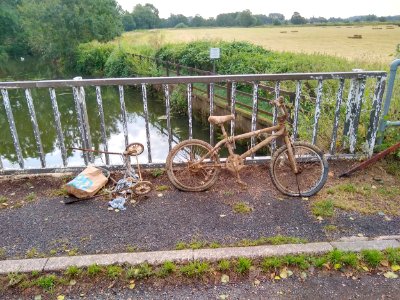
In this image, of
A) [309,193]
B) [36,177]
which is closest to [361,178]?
[309,193]

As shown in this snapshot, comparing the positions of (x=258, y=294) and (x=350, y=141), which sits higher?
(x=350, y=141)

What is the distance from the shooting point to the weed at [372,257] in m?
2.93

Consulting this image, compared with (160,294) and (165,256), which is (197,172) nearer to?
(165,256)

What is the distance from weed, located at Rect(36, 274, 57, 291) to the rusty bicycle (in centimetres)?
181

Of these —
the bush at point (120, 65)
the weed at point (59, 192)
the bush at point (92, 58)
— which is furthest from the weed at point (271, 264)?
the bush at point (92, 58)

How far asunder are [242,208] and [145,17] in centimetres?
8669

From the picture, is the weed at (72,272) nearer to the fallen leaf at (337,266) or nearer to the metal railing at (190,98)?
the metal railing at (190,98)

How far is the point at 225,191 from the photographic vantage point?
4230mm

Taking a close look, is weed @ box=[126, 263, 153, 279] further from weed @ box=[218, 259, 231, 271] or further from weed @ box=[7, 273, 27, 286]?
weed @ box=[7, 273, 27, 286]

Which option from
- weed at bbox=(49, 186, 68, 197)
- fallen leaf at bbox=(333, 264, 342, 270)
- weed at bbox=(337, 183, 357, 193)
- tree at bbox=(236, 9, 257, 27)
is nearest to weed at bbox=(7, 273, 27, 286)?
weed at bbox=(49, 186, 68, 197)

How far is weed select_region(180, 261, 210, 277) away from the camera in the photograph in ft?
9.29

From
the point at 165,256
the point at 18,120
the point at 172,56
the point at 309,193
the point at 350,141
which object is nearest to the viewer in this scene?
the point at 165,256

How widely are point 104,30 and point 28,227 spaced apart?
3813 centimetres

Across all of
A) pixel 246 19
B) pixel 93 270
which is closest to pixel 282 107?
pixel 93 270
